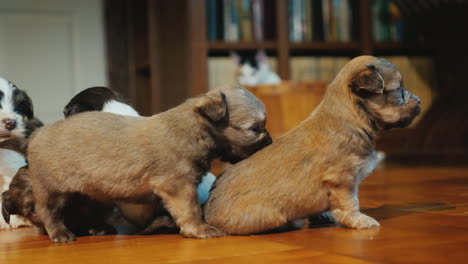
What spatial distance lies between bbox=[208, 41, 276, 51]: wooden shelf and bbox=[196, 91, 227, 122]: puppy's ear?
9.10 ft

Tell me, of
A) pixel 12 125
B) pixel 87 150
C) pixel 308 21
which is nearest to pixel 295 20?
pixel 308 21

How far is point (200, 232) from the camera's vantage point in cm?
158

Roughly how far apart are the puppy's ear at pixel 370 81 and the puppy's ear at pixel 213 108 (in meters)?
0.36

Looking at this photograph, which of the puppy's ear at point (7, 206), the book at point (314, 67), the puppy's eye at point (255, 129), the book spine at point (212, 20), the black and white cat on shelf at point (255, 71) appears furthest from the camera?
the book at point (314, 67)

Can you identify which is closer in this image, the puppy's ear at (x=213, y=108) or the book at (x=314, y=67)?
the puppy's ear at (x=213, y=108)

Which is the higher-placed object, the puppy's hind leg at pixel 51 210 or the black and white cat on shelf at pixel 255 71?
the black and white cat on shelf at pixel 255 71

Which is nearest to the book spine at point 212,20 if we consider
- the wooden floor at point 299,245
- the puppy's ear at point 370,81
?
the wooden floor at point 299,245

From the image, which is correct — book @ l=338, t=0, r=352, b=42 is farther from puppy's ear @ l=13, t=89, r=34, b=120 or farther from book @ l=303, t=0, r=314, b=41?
puppy's ear @ l=13, t=89, r=34, b=120

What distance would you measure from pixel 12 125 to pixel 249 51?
110 inches

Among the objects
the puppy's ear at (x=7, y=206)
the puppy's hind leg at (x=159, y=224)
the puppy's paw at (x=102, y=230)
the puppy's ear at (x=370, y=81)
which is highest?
the puppy's ear at (x=370, y=81)

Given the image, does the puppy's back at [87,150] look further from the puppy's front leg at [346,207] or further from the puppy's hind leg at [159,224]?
the puppy's front leg at [346,207]

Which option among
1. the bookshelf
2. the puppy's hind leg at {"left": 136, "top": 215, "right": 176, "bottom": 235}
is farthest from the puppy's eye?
the bookshelf

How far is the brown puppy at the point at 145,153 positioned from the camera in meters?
1.58

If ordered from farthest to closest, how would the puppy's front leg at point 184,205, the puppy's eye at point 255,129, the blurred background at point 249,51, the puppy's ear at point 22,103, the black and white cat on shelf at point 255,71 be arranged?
1. the blurred background at point 249,51
2. the black and white cat on shelf at point 255,71
3. the puppy's ear at point 22,103
4. the puppy's eye at point 255,129
5. the puppy's front leg at point 184,205
